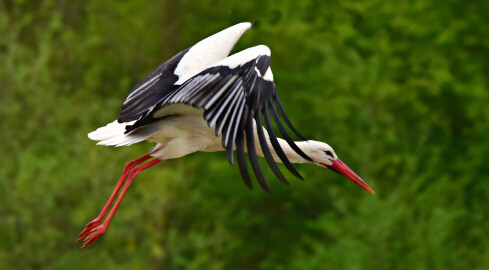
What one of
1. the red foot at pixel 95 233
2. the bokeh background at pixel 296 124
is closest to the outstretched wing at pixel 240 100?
the red foot at pixel 95 233

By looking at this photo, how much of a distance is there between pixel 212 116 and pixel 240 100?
8.9 inches

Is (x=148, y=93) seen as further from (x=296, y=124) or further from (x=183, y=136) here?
(x=296, y=124)

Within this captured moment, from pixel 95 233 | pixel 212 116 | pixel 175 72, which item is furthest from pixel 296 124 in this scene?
pixel 212 116

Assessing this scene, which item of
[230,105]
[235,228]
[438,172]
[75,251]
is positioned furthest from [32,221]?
[230,105]

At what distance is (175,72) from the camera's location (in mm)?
8258

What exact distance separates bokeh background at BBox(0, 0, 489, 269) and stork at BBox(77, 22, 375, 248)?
24.0ft

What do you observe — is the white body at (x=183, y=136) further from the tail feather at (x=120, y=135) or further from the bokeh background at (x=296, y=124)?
the bokeh background at (x=296, y=124)

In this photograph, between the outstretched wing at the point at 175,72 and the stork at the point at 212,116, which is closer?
the stork at the point at 212,116

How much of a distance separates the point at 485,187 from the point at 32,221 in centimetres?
746

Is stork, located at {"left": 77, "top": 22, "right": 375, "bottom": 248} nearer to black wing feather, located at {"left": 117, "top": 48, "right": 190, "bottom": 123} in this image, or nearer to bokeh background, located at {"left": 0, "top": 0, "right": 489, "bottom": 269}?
black wing feather, located at {"left": 117, "top": 48, "right": 190, "bottom": 123}

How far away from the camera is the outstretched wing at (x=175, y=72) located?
8000 millimetres

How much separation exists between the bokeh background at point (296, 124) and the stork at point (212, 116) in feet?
24.0

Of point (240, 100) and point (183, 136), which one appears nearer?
point (240, 100)

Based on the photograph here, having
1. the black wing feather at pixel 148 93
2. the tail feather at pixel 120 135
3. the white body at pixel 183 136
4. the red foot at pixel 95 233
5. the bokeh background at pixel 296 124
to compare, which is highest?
the black wing feather at pixel 148 93
